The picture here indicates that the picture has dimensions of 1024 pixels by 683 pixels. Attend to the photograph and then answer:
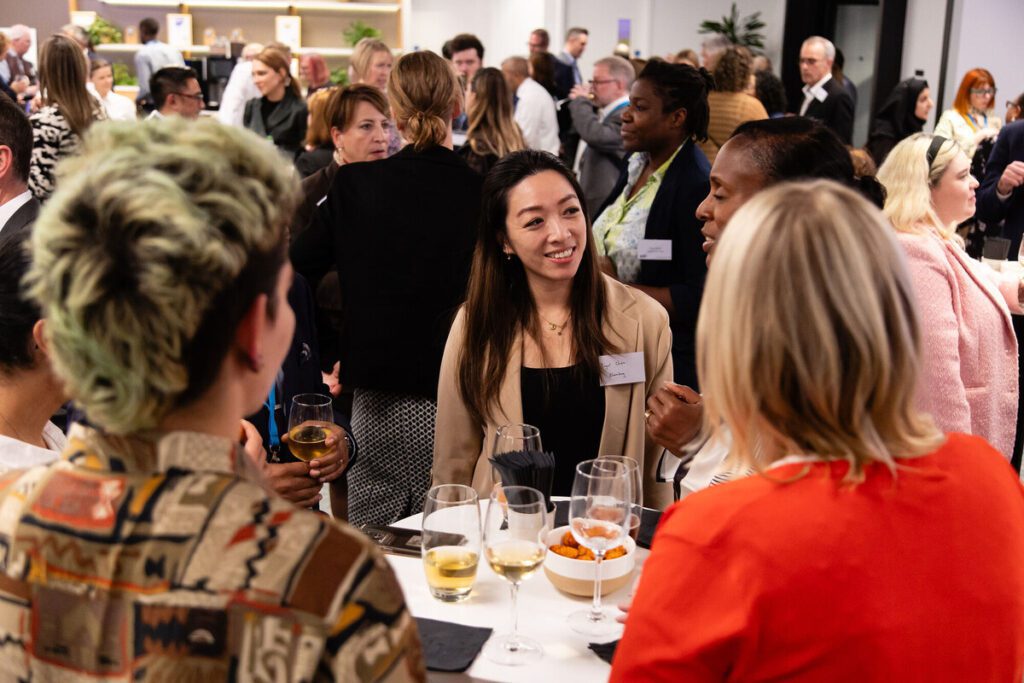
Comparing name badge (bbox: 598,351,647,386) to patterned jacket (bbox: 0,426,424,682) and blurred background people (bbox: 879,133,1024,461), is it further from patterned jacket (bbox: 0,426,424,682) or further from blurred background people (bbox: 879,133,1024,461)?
patterned jacket (bbox: 0,426,424,682)

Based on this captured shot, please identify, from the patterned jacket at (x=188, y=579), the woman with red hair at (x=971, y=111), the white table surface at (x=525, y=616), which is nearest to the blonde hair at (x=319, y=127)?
the white table surface at (x=525, y=616)

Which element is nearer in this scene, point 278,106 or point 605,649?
point 605,649

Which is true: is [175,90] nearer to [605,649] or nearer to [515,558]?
[515,558]

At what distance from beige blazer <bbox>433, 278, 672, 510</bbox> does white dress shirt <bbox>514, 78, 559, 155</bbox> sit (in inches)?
165

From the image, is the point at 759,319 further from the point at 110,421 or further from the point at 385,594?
the point at 110,421

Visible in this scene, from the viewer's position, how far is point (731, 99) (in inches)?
225

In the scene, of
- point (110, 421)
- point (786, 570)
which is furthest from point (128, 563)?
point (786, 570)

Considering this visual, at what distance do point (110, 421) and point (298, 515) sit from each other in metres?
0.18

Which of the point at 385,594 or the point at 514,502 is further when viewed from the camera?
the point at 514,502

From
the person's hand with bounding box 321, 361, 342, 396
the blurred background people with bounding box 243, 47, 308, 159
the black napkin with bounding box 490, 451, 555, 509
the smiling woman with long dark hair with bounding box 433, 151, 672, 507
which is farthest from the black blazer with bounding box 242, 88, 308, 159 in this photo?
the black napkin with bounding box 490, 451, 555, 509

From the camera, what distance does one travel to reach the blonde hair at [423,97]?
3.31m

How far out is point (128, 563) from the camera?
86 cm

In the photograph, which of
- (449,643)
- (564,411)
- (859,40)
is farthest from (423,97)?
(859,40)

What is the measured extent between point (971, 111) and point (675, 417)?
5.41m
